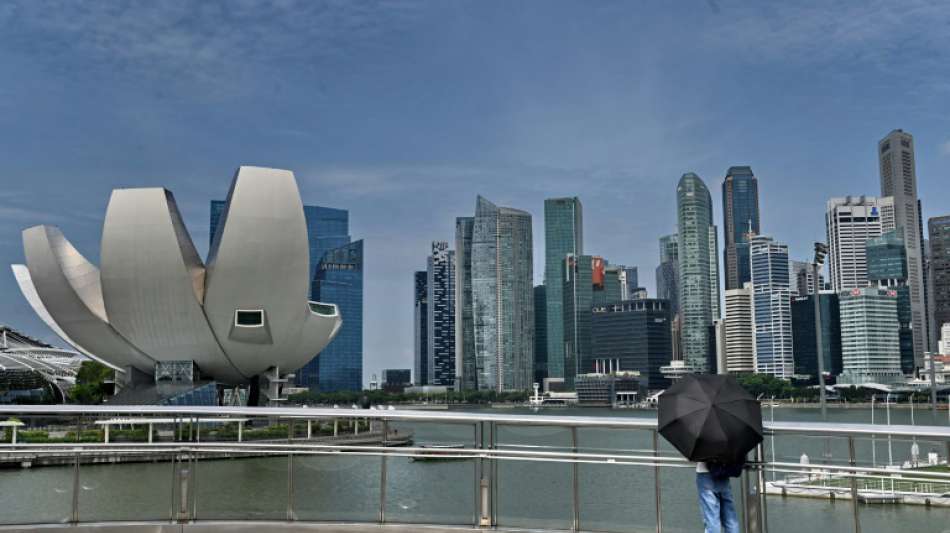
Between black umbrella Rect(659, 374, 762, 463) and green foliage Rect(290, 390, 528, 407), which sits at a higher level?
black umbrella Rect(659, 374, 762, 463)

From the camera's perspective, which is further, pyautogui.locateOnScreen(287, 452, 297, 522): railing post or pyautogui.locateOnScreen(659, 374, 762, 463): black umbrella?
pyautogui.locateOnScreen(287, 452, 297, 522): railing post

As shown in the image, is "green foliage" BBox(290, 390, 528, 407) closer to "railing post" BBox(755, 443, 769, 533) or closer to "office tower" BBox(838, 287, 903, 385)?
"office tower" BBox(838, 287, 903, 385)

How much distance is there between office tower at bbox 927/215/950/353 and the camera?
7047 inches

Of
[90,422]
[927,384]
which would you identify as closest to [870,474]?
[90,422]

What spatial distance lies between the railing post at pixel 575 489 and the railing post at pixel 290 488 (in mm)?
2034

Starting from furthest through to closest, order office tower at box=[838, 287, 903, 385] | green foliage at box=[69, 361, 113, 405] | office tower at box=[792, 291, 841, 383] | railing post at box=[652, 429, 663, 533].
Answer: office tower at box=[792, 291, 841, 383], office tower at box=[838, 287, 903, 385], green foliage at box=[69, 361, 113, 405], railing post at box=[652, 429, 663, 533]

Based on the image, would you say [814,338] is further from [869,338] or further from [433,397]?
[433,397]

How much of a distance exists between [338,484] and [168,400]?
42519 millimetres

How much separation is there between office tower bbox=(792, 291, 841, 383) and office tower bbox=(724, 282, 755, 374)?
11.1 meters

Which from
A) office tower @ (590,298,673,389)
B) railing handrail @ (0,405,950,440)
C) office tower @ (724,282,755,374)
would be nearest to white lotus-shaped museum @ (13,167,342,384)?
railing handrail @ (0,405,950,440)

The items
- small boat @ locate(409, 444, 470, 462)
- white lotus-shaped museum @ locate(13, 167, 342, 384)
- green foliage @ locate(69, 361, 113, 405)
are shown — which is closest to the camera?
small boat @ locate(409, 444, 470, 462)

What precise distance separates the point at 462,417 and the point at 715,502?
5.87 feet

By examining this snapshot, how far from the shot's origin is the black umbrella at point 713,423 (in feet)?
17.9

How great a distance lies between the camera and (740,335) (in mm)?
192875
